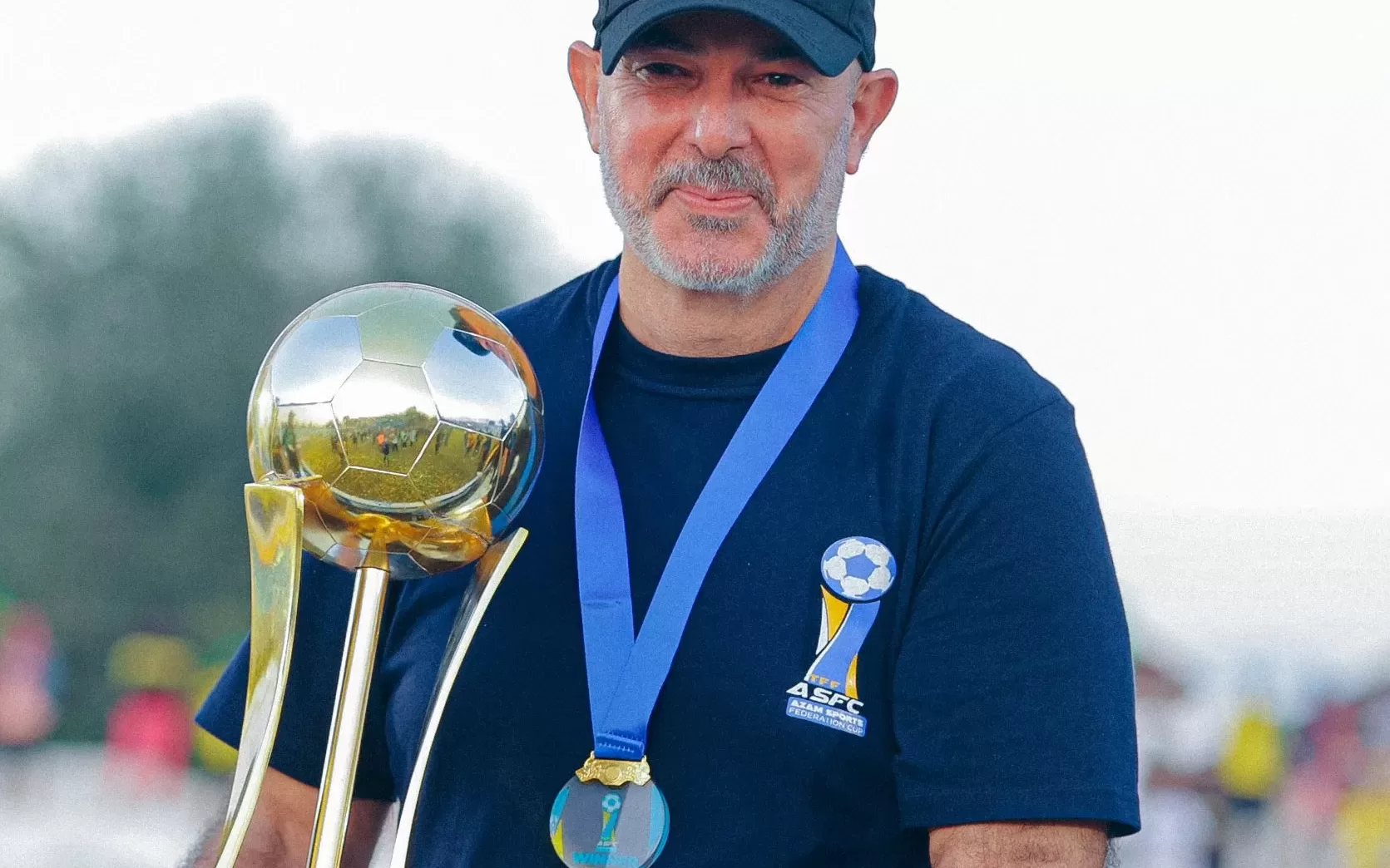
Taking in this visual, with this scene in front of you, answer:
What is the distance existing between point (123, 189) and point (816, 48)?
16427mm

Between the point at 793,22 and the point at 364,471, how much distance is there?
2.18ft

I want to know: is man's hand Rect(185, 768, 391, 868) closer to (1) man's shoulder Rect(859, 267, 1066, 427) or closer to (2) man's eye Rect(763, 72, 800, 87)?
(1) man's shoulder Rect(859, 267, 1066, 427)

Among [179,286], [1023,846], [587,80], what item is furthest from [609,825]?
[179,286]

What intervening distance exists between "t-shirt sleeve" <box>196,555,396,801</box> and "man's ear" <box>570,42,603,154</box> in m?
0.61

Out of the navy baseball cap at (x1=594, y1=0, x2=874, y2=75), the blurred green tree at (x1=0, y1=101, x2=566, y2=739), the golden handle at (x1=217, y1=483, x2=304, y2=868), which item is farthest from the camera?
the blurred green tree at (x1=0, y1=101, x2=566, y2=739)

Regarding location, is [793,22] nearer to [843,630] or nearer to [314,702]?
[843,630]

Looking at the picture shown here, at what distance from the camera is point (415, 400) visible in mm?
1531

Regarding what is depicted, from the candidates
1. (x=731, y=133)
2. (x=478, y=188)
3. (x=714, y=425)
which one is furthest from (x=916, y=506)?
(x=478, y=188)

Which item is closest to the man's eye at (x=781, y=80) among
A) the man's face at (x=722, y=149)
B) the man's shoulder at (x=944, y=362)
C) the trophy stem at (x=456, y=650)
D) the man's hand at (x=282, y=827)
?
the man's face at (x=722, y=149)

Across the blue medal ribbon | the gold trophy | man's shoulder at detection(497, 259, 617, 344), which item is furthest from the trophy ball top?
man's shoulder at detection(497, 259, 617, 344)

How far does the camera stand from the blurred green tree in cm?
1523

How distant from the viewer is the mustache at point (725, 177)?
6.17 ft

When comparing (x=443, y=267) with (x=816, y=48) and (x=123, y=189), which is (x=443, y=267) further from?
(x=816, y=48)

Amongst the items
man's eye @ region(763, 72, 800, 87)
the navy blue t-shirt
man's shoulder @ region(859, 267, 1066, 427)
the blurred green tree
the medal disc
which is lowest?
the medal disc
